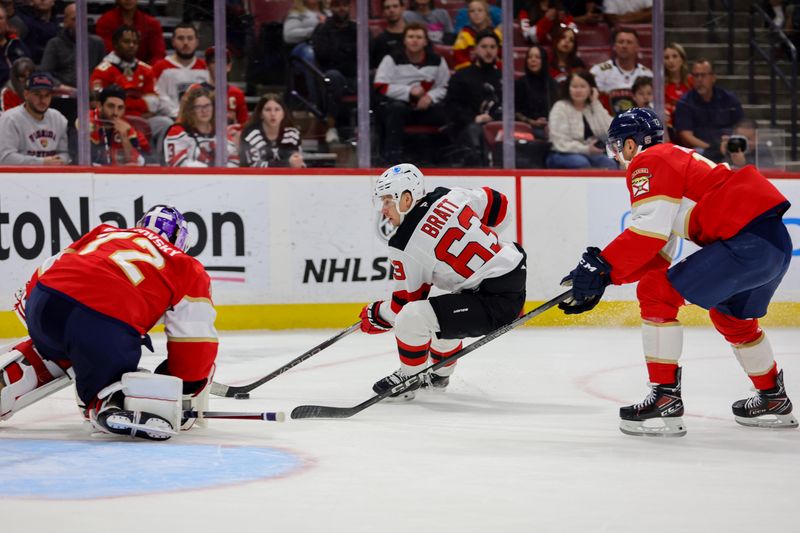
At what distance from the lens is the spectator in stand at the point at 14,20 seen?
7.12 meters

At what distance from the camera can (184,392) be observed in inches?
150

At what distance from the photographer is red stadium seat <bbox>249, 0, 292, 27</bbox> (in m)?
7.44

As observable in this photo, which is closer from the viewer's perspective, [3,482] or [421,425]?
[3,482]

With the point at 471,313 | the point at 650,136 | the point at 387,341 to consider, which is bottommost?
the point at 387,341

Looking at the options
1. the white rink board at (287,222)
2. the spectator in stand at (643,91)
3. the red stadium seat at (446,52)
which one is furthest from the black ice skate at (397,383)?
the spectator in stand at (643,91)

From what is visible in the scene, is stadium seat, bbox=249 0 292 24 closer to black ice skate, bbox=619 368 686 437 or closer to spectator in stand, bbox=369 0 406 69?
spectator in stand, bbox=369 0 406 69

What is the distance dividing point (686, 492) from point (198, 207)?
14.9 ft

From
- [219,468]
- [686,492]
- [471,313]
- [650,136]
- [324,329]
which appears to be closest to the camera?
[686,492]

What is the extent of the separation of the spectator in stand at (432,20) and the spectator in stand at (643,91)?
1250 mm

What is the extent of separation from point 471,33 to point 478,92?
39cm

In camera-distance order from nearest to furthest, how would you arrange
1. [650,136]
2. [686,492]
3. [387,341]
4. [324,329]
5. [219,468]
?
1. [686,492]
2. [219,468]
3. [650,136]
4. [387,341]
5. [324,329]

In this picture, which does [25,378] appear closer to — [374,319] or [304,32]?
[374,319]

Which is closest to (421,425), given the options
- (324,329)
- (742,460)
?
(742,460)

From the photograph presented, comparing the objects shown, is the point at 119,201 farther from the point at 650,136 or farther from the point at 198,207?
the point at 650,136
